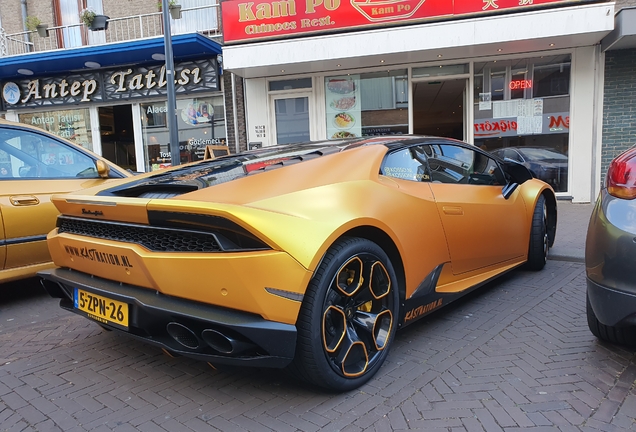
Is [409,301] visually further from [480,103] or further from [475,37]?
[480,103]

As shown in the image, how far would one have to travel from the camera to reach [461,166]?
140 inches

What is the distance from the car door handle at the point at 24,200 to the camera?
12.3 feet

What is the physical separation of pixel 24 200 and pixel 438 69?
8.27 metres

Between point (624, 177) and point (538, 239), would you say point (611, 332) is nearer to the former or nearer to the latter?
point (624, 177)

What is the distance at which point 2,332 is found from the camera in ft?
11.0

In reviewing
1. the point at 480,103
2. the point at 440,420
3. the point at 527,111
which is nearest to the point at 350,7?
the point at 480,103

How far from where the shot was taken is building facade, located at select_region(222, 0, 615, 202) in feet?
26.3

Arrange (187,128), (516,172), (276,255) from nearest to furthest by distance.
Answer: (276,255) < (516,172) < (187,128)

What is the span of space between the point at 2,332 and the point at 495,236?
3877 mm

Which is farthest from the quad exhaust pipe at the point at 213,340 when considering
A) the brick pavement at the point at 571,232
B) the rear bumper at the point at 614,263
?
the brick pavement at the point at 571,232

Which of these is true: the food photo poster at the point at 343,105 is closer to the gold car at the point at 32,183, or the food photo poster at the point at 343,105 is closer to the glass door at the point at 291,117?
the glass door at the point at 291,117

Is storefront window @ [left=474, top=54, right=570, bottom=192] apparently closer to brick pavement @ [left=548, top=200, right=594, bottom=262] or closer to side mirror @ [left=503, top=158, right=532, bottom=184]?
brick pavement @ [left=548, top=200, right=594, bottom=262]

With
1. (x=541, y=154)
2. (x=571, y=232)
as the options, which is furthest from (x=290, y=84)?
(x=571, y=232)

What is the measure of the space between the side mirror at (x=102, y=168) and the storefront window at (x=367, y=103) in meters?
6.56
